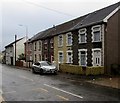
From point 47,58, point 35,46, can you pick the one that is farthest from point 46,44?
point 35,46

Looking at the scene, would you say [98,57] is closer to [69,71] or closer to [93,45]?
[93,45]

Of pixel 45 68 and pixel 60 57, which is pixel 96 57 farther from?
pixel 60 57

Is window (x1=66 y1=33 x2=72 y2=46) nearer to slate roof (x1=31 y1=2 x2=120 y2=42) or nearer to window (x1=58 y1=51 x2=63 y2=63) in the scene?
slate roof (x1=31 y1=2 x2=120 y2=42)

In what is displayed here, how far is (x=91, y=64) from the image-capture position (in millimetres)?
29766

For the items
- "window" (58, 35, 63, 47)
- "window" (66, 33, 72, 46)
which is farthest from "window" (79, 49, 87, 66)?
"window" (58, 35, 63, 47)

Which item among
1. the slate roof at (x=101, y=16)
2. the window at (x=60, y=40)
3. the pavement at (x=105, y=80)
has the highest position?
the slate roof at (x=101, y=16)

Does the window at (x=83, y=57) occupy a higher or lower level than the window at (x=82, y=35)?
lower

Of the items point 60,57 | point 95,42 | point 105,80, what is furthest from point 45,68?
point 105,80

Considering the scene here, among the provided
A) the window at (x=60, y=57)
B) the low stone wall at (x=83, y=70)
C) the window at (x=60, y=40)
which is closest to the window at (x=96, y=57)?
the low stone wall at (x=83, y=70)

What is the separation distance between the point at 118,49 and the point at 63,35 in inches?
443

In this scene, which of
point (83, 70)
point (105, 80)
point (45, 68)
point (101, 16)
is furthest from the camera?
point (45, 68)

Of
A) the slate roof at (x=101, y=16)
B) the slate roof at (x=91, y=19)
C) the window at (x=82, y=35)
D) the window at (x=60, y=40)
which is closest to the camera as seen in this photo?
the slate roof at (x=101, y=16)

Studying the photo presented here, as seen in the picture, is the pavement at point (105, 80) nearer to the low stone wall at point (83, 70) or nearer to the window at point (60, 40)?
the low stone wall at point (83, 70)

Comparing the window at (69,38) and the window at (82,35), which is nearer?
the window at (82,35)
